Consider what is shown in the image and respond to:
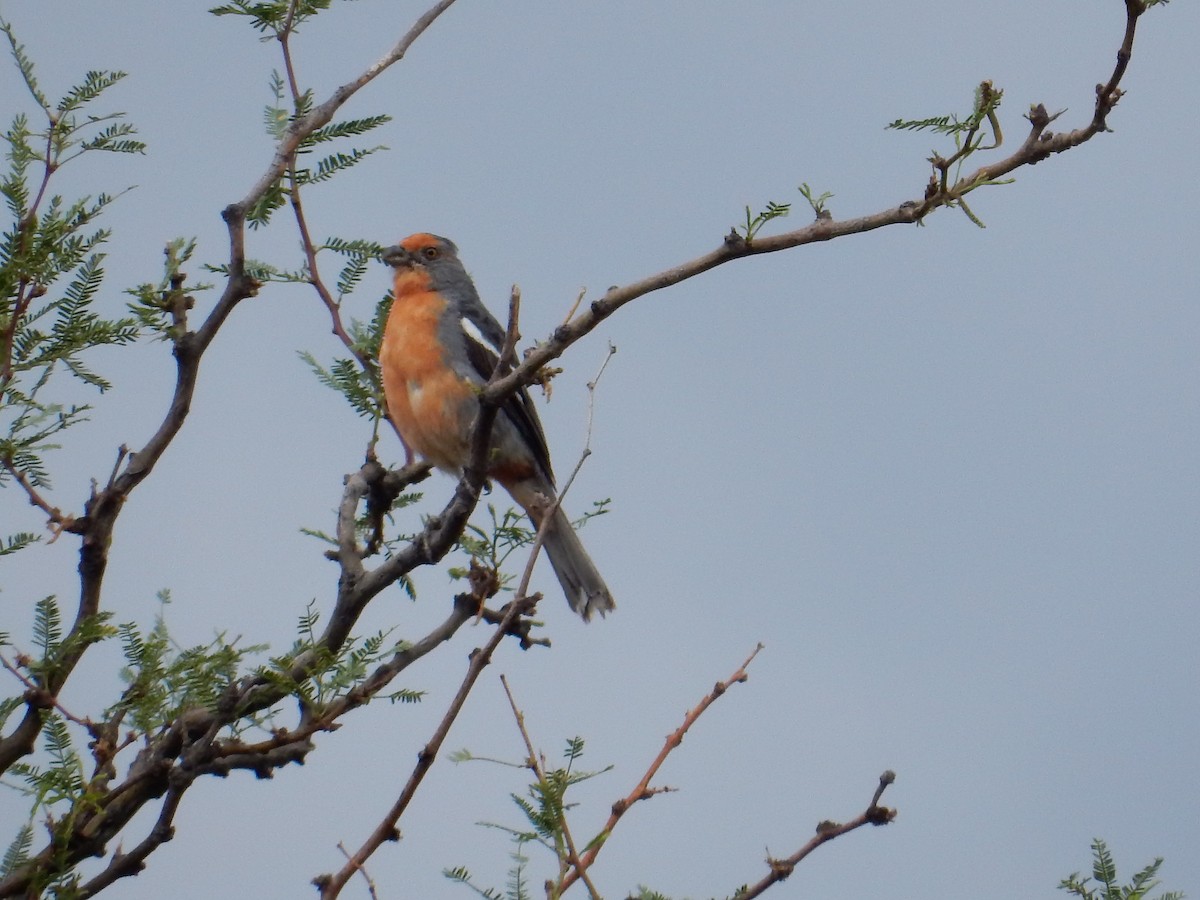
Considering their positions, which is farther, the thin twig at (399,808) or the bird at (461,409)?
the bird at (461,409)

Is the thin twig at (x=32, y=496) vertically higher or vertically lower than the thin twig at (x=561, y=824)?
higher

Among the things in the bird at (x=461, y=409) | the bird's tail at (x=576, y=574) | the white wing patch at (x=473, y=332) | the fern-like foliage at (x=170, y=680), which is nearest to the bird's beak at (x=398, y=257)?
the bird at (x=461, y=409)

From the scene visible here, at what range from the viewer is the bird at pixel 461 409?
22.4 feet

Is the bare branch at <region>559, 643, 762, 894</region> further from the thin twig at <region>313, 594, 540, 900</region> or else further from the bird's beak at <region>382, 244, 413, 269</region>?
the bird's beak at <region>382, 244, 413, 269</region>

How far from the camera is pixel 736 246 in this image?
351 centimetres

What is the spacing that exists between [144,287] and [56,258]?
29 cm

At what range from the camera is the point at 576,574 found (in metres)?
7.16

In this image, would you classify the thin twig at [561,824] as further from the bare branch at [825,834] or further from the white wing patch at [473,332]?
the white wing patch at [473,332]

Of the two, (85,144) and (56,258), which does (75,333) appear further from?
(85,144)

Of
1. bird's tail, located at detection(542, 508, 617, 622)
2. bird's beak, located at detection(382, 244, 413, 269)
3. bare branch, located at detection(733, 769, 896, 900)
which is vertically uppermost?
bird's beak, located at detection(382, 244, 413, 269)

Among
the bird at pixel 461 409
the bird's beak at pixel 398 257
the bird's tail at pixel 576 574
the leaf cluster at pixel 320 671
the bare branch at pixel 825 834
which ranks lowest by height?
the bare branch at pixel 825 834

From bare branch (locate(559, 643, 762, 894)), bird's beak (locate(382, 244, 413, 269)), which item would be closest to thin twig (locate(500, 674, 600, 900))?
bare branch (locate(559, 643, 762, 894))

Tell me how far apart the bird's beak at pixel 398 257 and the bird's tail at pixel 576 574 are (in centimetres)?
180

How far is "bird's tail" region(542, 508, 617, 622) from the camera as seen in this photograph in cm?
711
